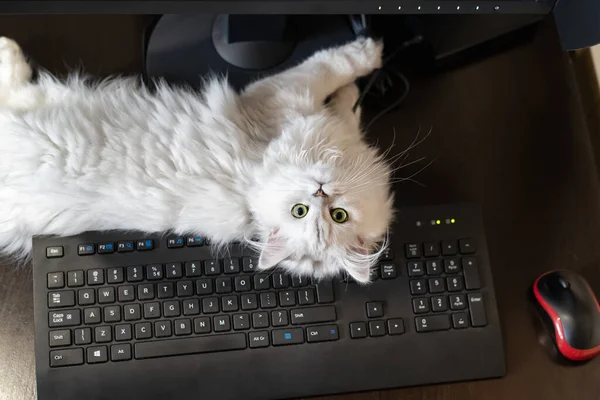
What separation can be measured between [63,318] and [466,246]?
24.0 inches

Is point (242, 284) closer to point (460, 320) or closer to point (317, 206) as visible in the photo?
point (317, 206)

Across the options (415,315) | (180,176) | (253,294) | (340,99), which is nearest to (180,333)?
(253,294)

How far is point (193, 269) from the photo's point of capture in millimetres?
836

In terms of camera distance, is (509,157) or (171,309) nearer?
(171,309)

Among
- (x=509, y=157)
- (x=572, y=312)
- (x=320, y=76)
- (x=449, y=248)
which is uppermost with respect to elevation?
(x=320, y=76)

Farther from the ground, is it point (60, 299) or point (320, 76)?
point (320, 76)

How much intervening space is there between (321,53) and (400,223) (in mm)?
330

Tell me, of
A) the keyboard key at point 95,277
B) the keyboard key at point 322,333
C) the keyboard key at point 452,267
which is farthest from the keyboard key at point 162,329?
the keyboard key at point 452,267

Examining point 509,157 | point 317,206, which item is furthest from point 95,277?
point 509,157

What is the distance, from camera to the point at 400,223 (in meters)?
0.87

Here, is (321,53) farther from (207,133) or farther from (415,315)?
(415,315)

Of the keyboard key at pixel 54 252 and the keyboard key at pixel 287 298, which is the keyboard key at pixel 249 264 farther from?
the keyboard key at pixel 54 252

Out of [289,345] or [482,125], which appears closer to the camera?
[289,345]

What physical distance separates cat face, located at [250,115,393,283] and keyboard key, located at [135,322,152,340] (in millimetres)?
188
